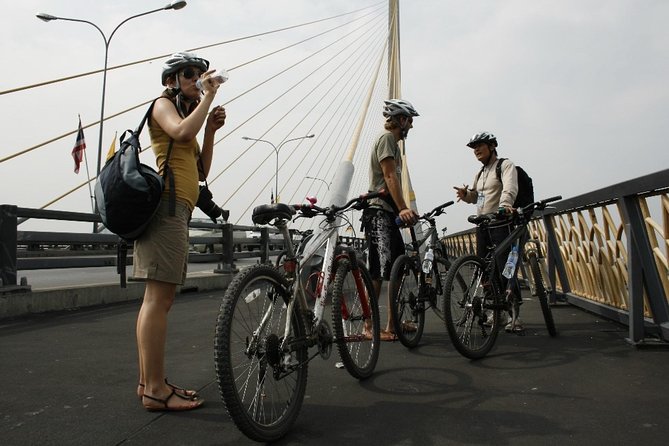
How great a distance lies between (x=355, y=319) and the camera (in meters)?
3.47

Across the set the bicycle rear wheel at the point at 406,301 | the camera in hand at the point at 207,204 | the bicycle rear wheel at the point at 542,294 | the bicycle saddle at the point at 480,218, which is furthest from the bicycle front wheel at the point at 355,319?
the bicycle rear wheel at the point at 542,294

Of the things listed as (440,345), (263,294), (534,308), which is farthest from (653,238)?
(263,294)

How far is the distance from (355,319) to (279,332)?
1.04 metres

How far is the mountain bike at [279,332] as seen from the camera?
7.20ft

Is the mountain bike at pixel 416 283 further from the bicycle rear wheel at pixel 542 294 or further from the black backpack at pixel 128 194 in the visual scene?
the black backpack at pixel 128 194

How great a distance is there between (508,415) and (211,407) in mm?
1456

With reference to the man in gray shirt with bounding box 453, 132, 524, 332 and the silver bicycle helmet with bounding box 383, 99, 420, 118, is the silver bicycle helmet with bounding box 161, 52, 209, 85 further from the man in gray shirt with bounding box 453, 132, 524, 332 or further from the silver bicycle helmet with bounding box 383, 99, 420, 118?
the man in gray shirt with bounding box 453, 132, 524, 332

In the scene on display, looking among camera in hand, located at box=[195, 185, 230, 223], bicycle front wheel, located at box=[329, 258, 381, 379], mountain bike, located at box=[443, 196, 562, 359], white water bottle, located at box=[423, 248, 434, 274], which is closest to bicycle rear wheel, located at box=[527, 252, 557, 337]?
mountain bike, located at box=[443, 196, 562, 359]

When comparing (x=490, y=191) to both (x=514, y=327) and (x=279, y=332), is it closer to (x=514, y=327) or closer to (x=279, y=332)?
(x=514, y=327)

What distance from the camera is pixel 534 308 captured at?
21.2ft

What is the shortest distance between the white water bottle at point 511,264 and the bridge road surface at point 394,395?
56 centimetres

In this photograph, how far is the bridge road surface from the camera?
2.37 meters

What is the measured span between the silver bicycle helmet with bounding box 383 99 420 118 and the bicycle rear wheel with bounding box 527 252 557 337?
1.62 metres

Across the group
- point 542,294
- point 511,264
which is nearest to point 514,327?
point 542,294
